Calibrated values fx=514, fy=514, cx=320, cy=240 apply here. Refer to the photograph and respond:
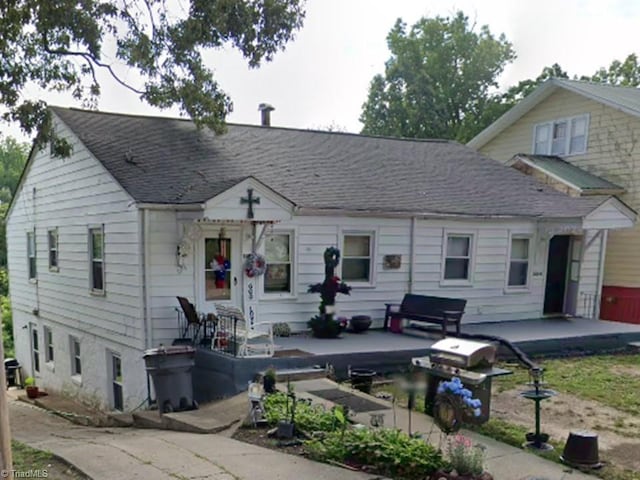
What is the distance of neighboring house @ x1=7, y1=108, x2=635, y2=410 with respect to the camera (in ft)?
31.4

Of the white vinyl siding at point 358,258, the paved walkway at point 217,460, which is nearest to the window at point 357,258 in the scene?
the white vinyl siding at point 358,258

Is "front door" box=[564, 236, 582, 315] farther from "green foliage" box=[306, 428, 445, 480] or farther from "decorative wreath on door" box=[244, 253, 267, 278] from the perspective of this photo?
"green foliage" box=[306, 428, 445, 480]

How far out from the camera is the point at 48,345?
566 inches

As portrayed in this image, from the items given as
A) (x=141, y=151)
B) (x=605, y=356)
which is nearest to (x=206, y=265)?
(x=141, y=151)

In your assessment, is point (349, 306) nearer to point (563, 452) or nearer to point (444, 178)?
point (444, 178)

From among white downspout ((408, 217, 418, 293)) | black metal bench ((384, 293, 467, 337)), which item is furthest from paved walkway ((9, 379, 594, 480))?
white downspout ((408, 217, 418, 293))

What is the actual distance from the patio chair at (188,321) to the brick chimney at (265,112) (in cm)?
858

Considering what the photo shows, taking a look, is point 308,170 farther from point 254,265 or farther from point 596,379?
point 596,379

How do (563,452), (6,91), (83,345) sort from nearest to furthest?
(563,452)
(6,91)
(83,345)

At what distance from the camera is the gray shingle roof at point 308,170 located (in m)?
10.5

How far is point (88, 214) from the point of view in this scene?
1124cm

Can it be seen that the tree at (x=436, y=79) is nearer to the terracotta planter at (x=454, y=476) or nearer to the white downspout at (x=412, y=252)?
the white downspout at (x=412, y=252)

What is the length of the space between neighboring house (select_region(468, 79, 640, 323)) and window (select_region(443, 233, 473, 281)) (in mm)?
4422

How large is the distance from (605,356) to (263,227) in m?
7.88
